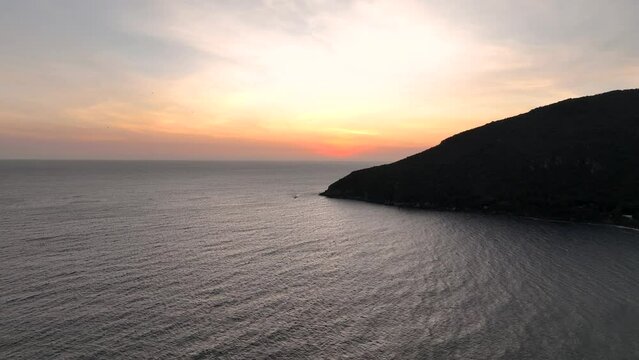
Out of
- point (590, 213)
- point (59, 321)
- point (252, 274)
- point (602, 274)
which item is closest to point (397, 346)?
point (252, 274)

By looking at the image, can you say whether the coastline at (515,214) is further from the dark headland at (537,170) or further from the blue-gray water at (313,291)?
the blue-gray water at (313,291)

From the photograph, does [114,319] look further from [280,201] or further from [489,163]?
[489,163]

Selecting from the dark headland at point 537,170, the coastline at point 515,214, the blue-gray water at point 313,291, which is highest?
the dark headland at point 537,170

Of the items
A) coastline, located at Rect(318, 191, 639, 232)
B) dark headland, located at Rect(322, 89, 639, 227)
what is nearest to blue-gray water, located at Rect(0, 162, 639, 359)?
coastline, located at Rect(318, 191, 639, 232)

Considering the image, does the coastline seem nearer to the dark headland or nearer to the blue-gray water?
the dark headland

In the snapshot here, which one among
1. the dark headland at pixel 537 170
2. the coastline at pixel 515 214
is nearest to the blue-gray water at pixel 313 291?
the coastline at pixel 515 214
